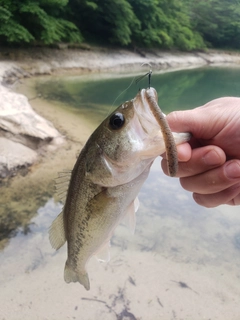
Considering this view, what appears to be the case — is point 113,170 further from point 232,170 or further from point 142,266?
point 142,266

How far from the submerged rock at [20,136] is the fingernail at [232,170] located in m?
4.59

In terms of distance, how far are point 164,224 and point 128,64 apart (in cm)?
1942

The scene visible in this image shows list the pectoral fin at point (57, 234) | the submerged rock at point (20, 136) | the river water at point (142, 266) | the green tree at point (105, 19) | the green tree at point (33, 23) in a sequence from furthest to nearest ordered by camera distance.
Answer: the green tree at point (105, 19) < the green tree at point (33, 23) < the submerged rock at point (20, 136) < the river water at point (142, 266) < the pectoral fin at point (57, 234)

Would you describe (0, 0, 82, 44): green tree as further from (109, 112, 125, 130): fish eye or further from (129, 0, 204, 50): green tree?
(109, 112, 125, 130): fish eye

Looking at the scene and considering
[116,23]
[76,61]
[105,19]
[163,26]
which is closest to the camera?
[76,61]

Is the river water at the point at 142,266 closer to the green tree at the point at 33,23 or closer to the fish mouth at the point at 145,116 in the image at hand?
the fish mouth at the point at 145,116

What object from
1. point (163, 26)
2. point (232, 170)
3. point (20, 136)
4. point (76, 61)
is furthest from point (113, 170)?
point (163, 26)

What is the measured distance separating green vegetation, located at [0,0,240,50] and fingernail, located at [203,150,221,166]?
53.5 ft

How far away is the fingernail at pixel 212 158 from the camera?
167 cm

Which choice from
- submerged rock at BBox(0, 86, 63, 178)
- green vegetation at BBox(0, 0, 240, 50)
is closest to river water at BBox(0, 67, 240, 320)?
submerged rock at BBox(0, 86, 63, 178)

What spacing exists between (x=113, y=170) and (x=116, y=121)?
239 mm

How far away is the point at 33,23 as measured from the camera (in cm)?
1809

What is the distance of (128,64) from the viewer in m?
22.6

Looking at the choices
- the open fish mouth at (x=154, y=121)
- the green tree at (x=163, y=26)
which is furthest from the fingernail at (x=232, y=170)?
the green tree at (x=163, y=26)
